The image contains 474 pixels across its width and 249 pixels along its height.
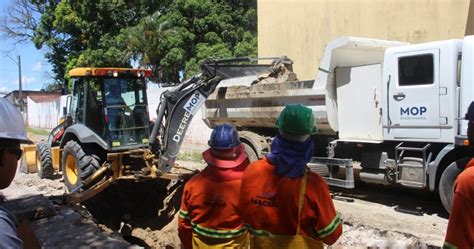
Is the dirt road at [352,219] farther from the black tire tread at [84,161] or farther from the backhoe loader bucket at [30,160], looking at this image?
the backhoe loader bucket at [30,160]

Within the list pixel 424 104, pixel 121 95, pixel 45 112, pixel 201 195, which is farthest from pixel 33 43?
pixel 201 195

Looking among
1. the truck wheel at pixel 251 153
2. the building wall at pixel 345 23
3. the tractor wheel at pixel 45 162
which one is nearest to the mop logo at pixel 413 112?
the truck wheel at pixel 251 153

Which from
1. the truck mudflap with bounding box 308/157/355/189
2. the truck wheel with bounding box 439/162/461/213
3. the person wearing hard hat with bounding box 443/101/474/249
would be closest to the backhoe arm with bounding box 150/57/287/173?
the truck mudflap with bounding box 308/157/355/189

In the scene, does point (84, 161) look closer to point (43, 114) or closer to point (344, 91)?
point (344, 91)

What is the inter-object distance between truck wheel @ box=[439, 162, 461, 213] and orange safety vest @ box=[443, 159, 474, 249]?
4.66 m

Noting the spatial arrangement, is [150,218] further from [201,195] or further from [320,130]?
[201,195]

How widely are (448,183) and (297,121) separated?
16.5 ft

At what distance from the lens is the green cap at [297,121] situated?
2545 mm

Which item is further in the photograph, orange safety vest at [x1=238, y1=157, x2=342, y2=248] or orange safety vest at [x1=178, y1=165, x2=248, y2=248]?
orange safety vest at [x1=178, y1=165, x2=248, y2=248]

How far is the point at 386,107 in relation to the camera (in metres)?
7.44

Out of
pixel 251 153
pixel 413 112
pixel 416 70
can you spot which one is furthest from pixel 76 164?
pixel 416 70

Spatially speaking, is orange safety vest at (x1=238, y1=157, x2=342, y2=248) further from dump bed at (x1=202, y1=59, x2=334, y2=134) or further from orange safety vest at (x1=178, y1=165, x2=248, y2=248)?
dump bed at (x1=202, y1=59, x2=334, y2=134)

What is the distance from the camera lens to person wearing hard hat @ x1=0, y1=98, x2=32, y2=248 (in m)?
1.60

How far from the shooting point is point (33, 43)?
3259 centimetres
